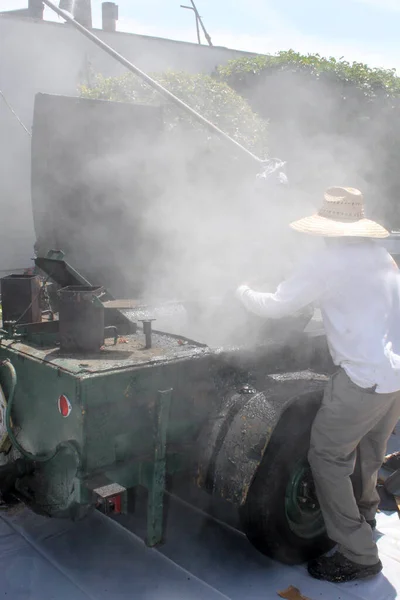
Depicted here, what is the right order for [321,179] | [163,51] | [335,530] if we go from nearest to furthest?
[335,530] → [321,179] → [163,51]

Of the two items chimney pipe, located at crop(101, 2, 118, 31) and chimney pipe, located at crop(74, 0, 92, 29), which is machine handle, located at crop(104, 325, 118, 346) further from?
chimney pipe, located at crop(101, 2, 118, 31)

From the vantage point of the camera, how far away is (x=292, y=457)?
2998 mm

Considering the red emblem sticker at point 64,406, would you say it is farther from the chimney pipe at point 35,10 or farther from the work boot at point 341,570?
the chimney pipe at point 35,10

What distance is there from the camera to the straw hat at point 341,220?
2896 millimetres

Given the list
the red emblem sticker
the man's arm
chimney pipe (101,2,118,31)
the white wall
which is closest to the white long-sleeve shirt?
the man's arm

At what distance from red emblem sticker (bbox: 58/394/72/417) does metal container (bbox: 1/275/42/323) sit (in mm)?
755

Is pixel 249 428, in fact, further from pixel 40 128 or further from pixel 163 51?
pixel 163 51

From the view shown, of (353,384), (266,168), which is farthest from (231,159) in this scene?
(353,384)

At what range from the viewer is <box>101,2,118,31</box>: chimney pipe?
12.9 meters

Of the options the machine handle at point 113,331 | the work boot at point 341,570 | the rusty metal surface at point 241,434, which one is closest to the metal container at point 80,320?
the machine handle at point 113,331

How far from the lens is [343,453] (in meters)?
2.89

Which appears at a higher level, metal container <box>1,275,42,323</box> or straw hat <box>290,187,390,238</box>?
straw hat <box>290,187,390,238</box>

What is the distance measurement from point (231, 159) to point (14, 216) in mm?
5972

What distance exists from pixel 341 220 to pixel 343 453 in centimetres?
122
